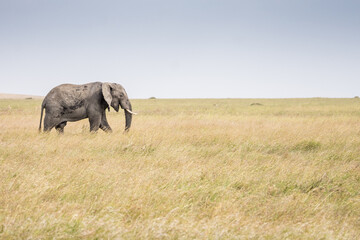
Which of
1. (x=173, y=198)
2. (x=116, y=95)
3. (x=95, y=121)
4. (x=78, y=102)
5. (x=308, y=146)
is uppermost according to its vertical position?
(x=116, y=95)

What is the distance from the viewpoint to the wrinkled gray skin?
851cm

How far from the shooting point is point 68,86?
8852 mm

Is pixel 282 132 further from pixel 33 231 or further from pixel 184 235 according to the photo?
pixel 33 231

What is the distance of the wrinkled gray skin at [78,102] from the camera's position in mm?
8508

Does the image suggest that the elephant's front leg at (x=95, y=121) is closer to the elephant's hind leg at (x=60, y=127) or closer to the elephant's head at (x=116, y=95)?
the elephant's head at (x=116, y=95)

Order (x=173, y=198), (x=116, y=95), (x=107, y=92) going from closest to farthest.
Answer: (x=173, y=198) < (x=107, y=92) < (x=116, y=95)

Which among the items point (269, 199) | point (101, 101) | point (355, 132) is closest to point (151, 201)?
point (269, 199)

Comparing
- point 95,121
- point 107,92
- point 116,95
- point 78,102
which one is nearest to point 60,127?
point 78,102

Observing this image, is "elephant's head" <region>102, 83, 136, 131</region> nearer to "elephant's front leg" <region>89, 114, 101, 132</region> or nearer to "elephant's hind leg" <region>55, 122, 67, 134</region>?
"elephant's front leg" <region>89, 114, 101, 132</region>

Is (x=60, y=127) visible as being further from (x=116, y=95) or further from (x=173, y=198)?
(x=173, y=198)

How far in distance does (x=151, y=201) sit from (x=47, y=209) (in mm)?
1181

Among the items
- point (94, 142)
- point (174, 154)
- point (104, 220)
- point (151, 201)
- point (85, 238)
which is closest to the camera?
point (85, 238)

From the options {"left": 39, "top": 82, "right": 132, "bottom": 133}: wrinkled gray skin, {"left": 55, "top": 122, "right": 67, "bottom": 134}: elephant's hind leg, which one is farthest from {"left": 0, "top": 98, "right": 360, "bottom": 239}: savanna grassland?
{"left": 55, "top": 122, "right": 67, "bottom": 134}: elephant's hind leg

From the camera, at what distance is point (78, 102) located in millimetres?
8586
